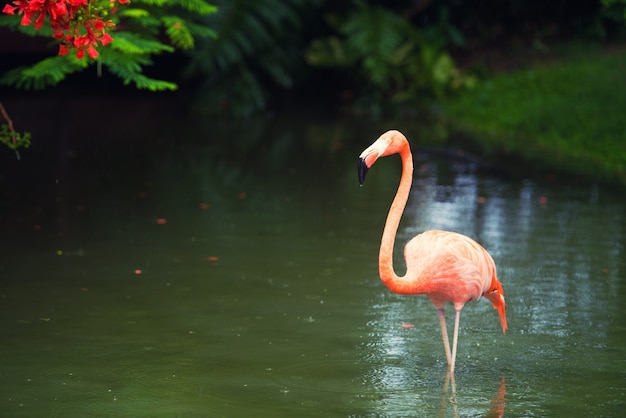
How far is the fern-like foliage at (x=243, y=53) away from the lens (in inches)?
663

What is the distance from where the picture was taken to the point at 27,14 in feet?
16.9

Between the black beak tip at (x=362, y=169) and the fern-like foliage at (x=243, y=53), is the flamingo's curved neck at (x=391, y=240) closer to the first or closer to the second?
the black beak tip at (x=362, y=169)

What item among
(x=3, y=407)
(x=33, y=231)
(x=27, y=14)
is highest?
(x=27, y=14)

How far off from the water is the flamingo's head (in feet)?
3.82

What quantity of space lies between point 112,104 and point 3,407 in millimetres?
12775

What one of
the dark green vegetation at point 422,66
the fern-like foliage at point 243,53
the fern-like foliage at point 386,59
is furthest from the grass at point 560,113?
the fern-like foliage at point 243,53

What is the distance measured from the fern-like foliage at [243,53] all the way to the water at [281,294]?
4.39 m

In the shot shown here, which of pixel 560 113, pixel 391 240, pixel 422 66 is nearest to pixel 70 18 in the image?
pixel 391 240

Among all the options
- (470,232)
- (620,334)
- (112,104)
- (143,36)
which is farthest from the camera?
(112,104)

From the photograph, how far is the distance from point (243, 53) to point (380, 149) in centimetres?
1353

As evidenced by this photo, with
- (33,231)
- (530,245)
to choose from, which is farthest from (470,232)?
(33,231)

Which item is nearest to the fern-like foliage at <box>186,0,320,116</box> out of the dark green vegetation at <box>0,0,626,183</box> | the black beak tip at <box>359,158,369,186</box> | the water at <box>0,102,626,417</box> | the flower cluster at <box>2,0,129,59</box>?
the dark green vegetation at <box>0,0,626,183</box>

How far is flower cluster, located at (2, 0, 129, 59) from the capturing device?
513cm

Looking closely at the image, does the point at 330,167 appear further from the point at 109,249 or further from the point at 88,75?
A: the point at 88,75
